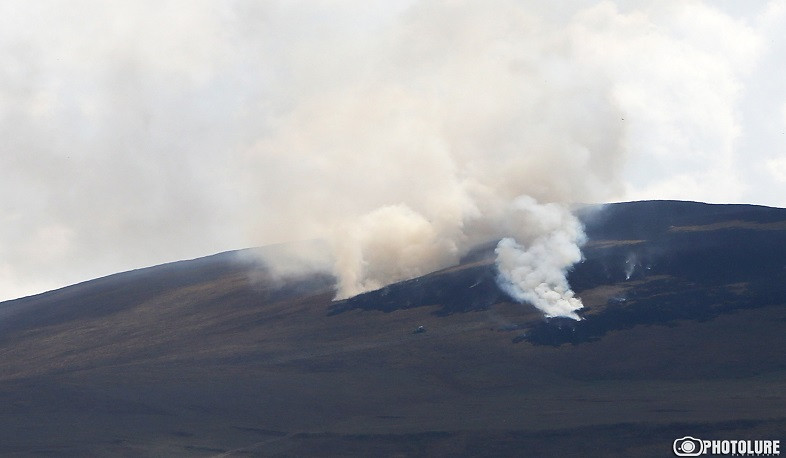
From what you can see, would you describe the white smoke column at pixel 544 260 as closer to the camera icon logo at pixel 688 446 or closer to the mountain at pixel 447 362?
the mountain at pixel 447 362

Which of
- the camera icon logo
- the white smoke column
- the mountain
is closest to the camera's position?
the camera icon logo

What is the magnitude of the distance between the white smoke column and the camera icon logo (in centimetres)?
3707

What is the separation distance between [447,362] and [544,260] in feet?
78.5

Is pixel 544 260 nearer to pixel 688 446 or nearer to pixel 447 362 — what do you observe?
pixel 447 362

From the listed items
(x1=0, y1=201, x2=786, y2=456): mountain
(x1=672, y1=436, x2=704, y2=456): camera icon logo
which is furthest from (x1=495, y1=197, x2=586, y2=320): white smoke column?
(x1=672, y1=436, x2=704, y2=456): camera icon logo

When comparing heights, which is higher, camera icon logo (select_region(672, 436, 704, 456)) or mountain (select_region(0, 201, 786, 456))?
mountain (select_region(0, 201, 786, 456))

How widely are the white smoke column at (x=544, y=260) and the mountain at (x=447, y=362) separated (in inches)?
72.5

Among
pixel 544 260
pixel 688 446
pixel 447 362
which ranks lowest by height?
pixel 688 446

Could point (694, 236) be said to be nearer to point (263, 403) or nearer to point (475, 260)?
point (475, 260)

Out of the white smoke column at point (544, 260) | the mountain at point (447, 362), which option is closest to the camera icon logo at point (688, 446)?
the mountain at point (447, 362)

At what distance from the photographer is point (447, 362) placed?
123m

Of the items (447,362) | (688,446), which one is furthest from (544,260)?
(688,446)

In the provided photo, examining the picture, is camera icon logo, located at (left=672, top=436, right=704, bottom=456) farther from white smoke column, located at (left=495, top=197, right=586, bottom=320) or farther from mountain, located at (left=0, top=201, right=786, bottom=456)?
white smoke column, located at (left=495, top=197, right=586, bottom=320)

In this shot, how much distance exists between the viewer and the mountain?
341 feet
